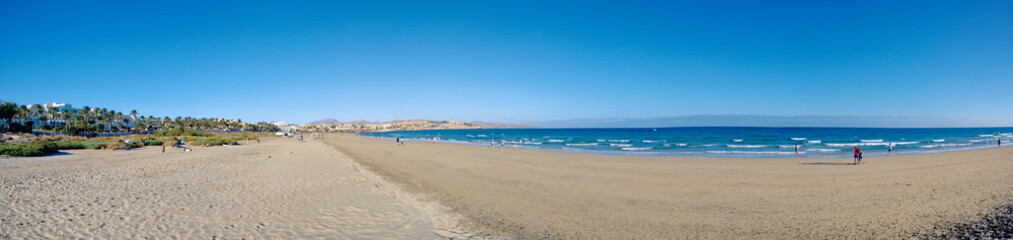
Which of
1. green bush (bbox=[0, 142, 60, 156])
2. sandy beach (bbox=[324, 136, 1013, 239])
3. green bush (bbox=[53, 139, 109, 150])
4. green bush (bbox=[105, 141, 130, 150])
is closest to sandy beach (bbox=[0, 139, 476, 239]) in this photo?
sandy beach (bbox=[324, 136, 1013, 239])

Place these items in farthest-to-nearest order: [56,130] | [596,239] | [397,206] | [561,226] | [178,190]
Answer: [56,130] < [178,190] < [397,206] < [561,226] < [596,239]

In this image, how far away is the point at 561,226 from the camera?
715 centimetres

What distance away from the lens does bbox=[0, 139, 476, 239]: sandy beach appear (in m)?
6.44

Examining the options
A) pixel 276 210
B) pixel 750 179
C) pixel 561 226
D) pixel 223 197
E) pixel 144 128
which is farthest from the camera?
pixel 144 128

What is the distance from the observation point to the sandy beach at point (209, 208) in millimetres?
6441

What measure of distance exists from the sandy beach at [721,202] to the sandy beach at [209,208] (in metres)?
1.37

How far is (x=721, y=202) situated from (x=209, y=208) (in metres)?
10.7

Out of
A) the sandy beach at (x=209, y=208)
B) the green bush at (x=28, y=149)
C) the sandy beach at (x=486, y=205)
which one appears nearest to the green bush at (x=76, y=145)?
the green bush at (x=28, y=149)

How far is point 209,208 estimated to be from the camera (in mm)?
8117

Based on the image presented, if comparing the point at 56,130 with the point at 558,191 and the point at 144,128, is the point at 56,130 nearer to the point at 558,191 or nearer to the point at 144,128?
the point at 144,128

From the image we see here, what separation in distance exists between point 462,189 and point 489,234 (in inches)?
188

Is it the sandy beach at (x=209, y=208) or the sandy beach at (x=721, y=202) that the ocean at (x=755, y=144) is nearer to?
the sandy beach at (x=721, y=202)

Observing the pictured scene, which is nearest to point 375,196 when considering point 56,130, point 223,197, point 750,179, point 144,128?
point 223,197

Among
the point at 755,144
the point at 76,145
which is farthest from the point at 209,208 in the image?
the point at 755,144
